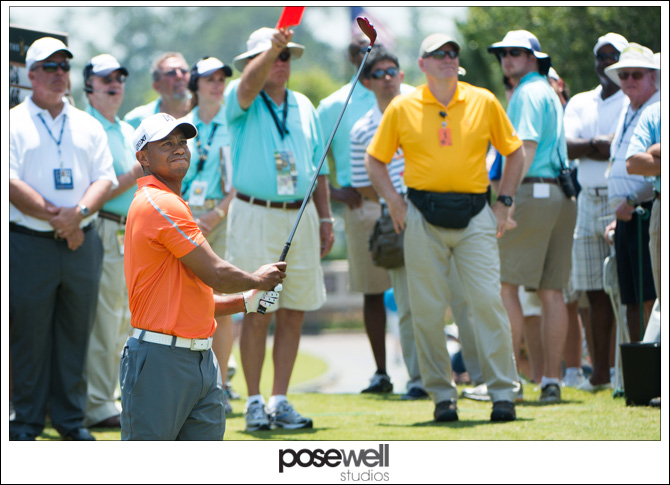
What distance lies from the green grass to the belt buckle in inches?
60.6

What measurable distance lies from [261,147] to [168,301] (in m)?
2.57

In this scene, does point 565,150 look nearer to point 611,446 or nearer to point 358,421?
point 358,421

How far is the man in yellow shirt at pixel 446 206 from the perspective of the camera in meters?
6.59

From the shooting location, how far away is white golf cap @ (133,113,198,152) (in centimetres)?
450

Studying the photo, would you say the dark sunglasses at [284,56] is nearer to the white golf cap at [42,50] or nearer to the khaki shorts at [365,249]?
the white golf cap at [42,50]

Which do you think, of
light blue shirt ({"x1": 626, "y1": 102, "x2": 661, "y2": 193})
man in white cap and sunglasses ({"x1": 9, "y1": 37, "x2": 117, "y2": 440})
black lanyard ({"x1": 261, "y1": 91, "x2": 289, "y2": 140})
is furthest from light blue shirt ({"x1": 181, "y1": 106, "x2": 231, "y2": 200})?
light blue shirt ({"x1": 626, "y1": 102, "x2": 661, "y2": 193})

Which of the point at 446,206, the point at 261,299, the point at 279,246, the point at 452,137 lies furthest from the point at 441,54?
the point at 261,299

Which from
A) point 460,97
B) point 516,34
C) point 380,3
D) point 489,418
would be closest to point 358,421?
point 489,418

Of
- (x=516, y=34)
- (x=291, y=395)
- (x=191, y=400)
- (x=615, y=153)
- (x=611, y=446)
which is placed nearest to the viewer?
(x=191, y=400)

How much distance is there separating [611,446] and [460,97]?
2.71 meters

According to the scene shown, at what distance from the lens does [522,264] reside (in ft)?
24.7

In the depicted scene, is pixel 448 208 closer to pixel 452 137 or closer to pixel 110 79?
pixel 452 137

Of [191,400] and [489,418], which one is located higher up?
[191,400]

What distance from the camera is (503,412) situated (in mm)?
6324
